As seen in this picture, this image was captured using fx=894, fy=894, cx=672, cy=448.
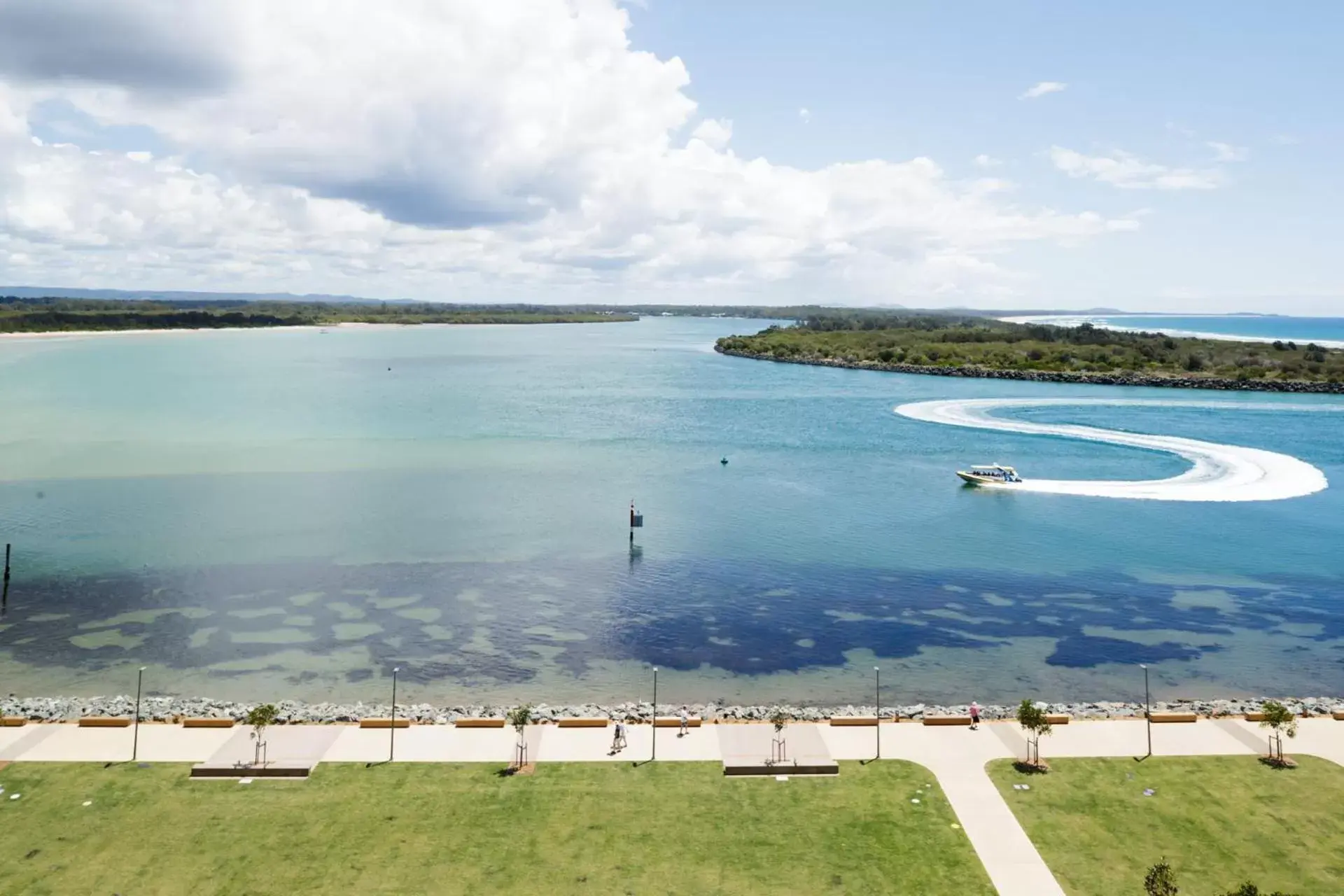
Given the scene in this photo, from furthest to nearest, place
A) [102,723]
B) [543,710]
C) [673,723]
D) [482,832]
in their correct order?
[543,710]
[673,723]
[102,723]
[482,832]

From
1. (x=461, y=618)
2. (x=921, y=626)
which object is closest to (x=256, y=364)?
(x=461, y=618)

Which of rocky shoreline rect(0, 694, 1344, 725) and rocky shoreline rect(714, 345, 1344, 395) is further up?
rocky shoreline rect(714, 345, 1344, 395)

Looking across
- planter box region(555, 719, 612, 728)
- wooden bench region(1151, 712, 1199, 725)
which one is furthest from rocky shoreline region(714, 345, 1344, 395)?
planter box region(555, 719, 612, 728)

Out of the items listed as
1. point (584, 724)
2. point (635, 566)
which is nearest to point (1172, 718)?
point (584, 724)

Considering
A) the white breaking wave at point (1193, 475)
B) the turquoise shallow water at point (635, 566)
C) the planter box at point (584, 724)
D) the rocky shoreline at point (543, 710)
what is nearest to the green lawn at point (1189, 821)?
the rocky shoreline at point (543, 710)

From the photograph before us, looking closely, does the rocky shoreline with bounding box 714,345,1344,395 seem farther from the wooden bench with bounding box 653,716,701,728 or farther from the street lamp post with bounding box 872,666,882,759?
the wooden bench with bounding box 653,716,701,728

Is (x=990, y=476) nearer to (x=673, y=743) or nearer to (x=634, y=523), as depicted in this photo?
(x=634, y=523)
